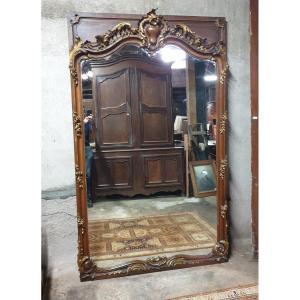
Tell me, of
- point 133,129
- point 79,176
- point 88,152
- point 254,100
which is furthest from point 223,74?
point 79,176

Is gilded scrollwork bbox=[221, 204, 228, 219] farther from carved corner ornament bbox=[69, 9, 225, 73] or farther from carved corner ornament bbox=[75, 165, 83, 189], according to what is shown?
carved corner ornament bbox=[69, 9, 225, 73]

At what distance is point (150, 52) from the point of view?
216 centimetres

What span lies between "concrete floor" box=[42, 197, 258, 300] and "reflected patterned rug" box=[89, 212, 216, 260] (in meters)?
0.18

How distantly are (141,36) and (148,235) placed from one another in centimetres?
154

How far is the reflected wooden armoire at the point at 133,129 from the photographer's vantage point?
226cm

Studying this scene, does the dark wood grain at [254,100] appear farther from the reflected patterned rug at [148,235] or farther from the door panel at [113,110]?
the door panel at [113,110]

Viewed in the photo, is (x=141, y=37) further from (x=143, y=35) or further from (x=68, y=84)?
(x=68, y=84)

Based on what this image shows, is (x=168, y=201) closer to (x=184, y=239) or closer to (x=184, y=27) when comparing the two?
(x=184, y=239)

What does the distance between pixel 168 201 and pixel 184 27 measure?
4.47ft

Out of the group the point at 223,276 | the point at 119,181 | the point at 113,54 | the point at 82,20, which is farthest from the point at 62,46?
the point at 223,276

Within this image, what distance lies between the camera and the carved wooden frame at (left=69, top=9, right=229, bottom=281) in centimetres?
209

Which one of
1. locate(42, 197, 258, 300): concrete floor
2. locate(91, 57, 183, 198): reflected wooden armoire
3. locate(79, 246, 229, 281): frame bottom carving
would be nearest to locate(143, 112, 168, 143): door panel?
locate(91, 57, 183, 198): reflected wooden armoire

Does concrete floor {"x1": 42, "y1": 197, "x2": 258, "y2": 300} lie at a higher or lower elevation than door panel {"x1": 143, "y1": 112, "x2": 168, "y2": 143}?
lower

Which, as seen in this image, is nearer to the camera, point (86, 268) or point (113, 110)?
point (86, 268)
